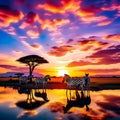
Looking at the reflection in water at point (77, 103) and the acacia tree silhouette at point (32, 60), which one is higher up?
the acacia tree silhouette at point (32, 60)

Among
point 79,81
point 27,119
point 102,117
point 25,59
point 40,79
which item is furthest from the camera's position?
point 25,59

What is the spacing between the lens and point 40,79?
33500 millimetres

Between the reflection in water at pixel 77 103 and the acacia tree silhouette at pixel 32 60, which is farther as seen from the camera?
the acacia tree silhouette at pixel 32 60

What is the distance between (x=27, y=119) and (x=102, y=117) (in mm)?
3748

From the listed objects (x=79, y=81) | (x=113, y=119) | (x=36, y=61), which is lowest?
(x=113, y=119)

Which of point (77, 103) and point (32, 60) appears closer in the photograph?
point (77, 103)

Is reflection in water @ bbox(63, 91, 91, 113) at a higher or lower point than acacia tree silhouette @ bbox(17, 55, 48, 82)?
lower

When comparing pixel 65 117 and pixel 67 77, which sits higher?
pixel 67 77

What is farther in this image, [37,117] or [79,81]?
[79,81]

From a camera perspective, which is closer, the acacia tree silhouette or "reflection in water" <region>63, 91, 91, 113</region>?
"reflection in water" <region>63, 91, 91, 113</region>

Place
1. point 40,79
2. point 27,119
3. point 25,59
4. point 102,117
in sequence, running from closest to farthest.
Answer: point 27,119, point 102,117, point 40,79, point 25,59

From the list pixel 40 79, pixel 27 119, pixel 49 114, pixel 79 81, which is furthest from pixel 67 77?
pixel 27 119

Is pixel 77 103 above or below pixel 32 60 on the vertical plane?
below

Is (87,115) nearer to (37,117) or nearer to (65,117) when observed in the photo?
(65,117)
